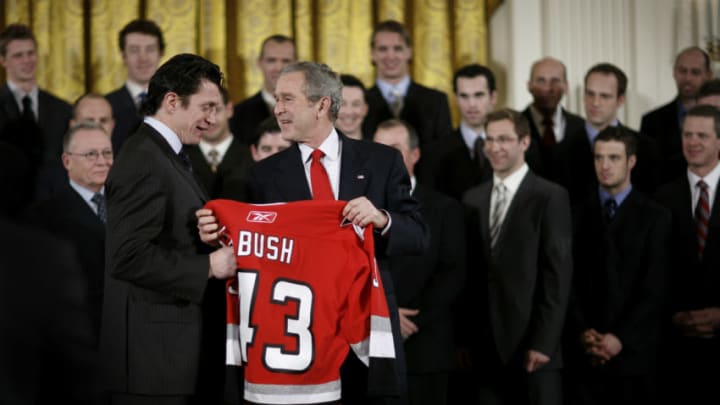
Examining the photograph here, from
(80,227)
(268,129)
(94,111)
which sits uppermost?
(94,111)

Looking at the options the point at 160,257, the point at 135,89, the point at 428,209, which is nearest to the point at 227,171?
the point at 135,89

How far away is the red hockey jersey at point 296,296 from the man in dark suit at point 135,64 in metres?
2.78

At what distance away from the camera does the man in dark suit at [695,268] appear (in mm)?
5270

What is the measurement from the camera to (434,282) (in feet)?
16.5

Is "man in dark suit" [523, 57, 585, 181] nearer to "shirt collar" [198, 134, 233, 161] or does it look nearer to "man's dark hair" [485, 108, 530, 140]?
"man's dark hair" [485, 108, 530, 140]

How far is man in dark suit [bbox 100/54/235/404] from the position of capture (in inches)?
133

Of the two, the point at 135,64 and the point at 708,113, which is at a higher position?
the point at 135,64

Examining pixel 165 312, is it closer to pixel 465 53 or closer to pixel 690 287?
pixel 690 287

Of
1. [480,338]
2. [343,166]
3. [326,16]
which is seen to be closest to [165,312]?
[343,166]

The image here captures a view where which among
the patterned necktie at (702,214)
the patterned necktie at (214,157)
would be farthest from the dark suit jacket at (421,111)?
the patterned necktie at (702,214)

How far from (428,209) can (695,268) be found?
142 cm

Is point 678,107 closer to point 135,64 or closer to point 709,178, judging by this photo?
point 709,178

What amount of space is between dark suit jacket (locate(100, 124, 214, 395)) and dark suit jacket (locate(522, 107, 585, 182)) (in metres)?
2.81

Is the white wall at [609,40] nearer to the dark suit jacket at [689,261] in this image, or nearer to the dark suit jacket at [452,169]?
the dark suit jacket at [452,169]
